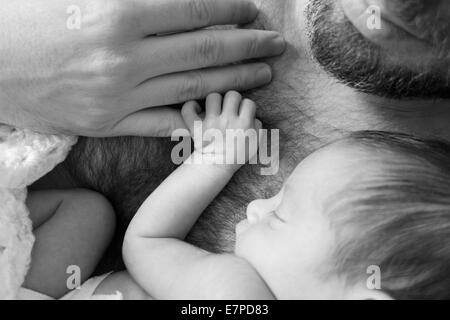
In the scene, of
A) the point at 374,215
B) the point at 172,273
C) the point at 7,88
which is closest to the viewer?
the point at 374,215

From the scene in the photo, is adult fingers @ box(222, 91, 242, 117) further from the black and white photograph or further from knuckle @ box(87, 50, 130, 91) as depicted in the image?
knuckle @ box(87, 50, 130, 91)

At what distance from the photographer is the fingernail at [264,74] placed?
1.15 metres

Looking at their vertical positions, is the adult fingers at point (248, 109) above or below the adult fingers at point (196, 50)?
below

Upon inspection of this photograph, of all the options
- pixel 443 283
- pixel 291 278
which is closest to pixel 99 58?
pixel 291 278

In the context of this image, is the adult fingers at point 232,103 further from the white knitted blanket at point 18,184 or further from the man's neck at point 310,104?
the white knitted blanket at point 18,184

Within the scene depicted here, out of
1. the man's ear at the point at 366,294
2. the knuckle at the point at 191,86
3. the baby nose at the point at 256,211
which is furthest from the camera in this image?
the knuckle at the point at 191,86

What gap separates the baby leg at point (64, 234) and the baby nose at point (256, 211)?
0.96 feet

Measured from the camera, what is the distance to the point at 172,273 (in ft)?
3.25

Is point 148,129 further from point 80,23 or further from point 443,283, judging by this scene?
point 443,283

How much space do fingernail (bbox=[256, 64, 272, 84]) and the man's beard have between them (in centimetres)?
10

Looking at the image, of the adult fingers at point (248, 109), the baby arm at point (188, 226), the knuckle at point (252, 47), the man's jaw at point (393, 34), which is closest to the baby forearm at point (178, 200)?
the baby arm at point (188, 226)

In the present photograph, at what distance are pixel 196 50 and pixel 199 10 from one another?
0.07m

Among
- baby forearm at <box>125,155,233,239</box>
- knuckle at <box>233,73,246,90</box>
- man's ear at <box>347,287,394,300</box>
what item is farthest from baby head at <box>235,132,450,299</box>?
knuckle at <box>233,73,246,90</box>
